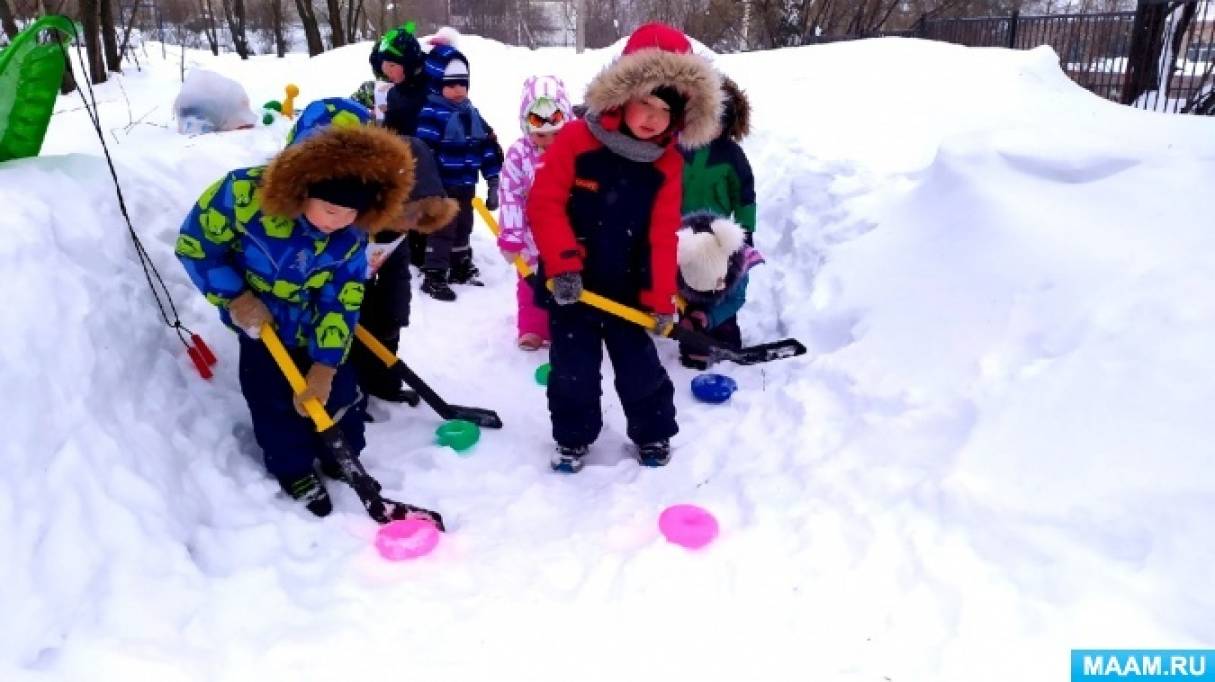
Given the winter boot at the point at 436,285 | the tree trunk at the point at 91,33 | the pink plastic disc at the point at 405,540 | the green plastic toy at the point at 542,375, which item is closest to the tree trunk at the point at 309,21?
the tree trunk at the point at 91,33

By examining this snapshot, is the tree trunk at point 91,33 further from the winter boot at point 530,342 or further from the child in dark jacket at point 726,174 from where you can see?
the child in dark jacket at point 726,174

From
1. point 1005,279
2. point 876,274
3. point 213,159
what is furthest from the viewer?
point 213,159

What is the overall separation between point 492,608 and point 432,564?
0.32m

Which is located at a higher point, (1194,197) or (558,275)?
(1194,197)

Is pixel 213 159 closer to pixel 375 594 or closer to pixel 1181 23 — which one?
pixel 375 594

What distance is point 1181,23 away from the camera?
8.68 meters

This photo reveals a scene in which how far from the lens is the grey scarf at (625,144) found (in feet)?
9.92

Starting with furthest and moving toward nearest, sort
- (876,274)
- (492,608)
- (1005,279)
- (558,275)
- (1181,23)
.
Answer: (1181,23) → (876,274) → (1005,279) → (558,275) → (492,608)

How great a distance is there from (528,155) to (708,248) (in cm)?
124

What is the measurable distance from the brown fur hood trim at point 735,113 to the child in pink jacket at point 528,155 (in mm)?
967

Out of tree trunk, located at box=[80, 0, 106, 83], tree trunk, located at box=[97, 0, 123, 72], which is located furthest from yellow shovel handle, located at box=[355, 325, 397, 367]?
tree trunk, located at box=[97, 0, 123, 72]

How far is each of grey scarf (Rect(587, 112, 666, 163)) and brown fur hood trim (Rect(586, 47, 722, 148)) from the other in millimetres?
71

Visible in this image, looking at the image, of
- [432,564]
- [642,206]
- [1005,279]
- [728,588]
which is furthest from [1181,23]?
[432,564]

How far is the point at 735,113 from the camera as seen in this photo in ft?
13.6
